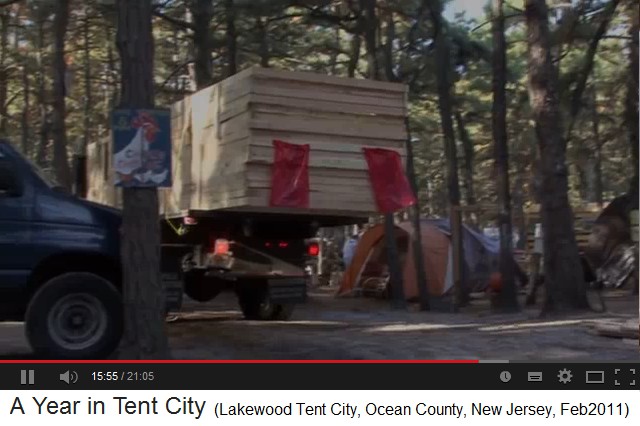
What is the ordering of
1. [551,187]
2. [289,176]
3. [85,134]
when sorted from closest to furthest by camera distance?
[289,176] → [551,187] → [85,134]

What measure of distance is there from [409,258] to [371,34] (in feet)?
23.7

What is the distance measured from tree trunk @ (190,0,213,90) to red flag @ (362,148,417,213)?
28.5 feet

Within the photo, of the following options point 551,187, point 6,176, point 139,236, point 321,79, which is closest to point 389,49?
point 551,187

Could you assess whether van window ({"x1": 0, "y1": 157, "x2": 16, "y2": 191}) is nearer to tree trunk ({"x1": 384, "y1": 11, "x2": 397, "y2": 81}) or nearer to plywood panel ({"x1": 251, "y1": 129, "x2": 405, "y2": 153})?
plywood panel ({"x1": 251, "y1": 129, "x2": 405, "y2": 153})

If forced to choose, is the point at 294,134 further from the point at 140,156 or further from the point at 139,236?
the point at 139,236

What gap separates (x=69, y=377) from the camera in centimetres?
476

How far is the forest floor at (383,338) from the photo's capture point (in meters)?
8.96

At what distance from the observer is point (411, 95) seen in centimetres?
2338

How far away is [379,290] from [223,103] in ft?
43.0

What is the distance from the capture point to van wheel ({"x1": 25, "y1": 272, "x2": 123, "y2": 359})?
27.0 ft

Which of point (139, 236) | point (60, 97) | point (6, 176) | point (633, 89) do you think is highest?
point (633, 89)

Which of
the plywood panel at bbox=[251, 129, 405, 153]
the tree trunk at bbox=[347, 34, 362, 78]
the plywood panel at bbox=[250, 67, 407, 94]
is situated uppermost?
the tree trunk at bbox=[347, 34, 362, 78]

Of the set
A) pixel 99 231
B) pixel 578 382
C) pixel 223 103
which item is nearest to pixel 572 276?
pixel 223 103
